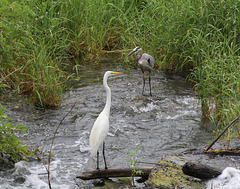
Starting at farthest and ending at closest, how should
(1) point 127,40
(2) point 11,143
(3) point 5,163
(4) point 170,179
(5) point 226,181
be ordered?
(1) point 127,40
(3) point 5,163
(2) point 11,143
(4) point 170,179
(5) point 226,181

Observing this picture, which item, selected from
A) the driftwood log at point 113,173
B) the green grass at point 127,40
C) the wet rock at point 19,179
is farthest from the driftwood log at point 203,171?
the wet rock at point 19,179

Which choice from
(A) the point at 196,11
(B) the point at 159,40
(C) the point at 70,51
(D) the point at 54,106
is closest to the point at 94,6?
(C) the point at 70,51

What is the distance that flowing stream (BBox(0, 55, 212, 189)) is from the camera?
4797 mm

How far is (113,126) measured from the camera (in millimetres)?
6273

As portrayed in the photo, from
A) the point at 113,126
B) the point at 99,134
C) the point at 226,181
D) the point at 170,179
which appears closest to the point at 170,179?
the point at 170,179

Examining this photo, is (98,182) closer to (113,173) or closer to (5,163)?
(113,173)

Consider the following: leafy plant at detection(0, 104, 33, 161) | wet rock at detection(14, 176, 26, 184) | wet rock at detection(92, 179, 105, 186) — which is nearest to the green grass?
leafy plant at detection(0, 104, 33, 161)

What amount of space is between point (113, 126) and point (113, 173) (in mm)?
1955

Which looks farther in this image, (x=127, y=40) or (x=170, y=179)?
(x=127, y=40)

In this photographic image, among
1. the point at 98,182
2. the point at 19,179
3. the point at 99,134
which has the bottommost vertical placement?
the point at 19,179

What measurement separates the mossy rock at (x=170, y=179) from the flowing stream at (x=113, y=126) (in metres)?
0.77

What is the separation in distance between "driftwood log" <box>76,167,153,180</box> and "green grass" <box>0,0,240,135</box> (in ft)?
5.61

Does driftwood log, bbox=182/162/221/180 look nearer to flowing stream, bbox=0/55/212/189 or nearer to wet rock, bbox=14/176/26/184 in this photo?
flowing stream, bbox=0/55/212/189

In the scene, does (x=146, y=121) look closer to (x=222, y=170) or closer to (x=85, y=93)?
(x=85, y=93)
